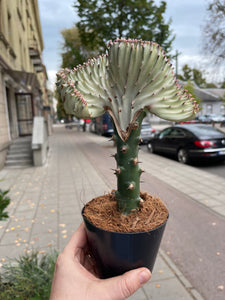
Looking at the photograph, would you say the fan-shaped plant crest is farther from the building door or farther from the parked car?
the building door

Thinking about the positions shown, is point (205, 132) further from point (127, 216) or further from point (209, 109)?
point (209, 109)

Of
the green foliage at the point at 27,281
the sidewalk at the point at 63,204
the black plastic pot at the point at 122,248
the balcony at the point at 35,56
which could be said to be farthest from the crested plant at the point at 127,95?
the balcony at the point at 35,56

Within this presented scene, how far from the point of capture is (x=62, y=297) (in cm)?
109

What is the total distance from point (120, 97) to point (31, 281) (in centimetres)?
205

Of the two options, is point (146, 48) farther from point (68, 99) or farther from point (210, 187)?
point (210, 187)

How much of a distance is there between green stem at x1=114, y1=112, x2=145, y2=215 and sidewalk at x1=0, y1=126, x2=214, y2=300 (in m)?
0.37

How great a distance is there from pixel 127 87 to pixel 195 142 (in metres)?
7.45

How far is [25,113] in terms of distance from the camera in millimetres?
13750

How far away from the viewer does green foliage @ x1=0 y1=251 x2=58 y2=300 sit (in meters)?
1.99

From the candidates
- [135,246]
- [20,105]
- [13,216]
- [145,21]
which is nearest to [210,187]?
[13,216]

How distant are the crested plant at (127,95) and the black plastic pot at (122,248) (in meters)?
0.20

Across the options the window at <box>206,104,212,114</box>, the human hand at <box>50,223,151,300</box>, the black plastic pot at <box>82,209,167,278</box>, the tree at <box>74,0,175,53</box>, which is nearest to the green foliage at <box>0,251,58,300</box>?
the human hand at <box>50,223,151,300</box>

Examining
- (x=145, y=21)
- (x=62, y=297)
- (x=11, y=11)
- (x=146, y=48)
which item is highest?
(x=11, y=11)

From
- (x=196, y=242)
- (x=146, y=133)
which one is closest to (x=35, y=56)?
(x=146, y=133)
